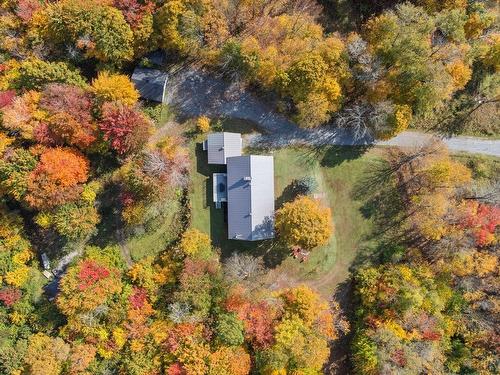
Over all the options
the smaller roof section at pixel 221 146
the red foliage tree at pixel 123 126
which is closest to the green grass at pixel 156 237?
the smaller roof section at pixel 221 146

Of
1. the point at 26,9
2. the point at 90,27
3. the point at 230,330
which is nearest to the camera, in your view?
the point at 230,330

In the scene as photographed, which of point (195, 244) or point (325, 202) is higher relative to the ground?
point (325, 202)

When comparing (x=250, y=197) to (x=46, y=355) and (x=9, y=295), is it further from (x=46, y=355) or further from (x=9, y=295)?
(x=9, y=295)

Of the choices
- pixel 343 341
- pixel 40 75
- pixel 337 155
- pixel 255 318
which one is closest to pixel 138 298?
pixel 255 318

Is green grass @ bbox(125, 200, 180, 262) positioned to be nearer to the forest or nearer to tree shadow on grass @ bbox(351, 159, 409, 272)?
the forest

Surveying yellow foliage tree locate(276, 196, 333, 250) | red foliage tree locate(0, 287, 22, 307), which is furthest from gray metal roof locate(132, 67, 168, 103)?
red foliage tree locate(0, 287, 22, 307)

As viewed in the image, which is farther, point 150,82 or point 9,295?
point 150,82

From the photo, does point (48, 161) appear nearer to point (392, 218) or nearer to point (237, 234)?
point (237, 234)
